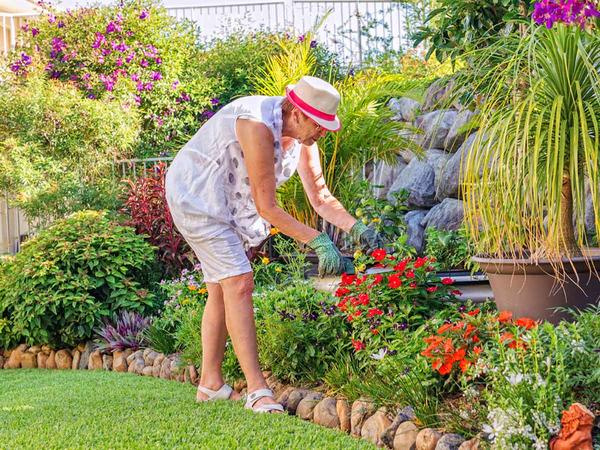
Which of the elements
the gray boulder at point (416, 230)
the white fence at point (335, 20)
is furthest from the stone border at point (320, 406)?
the white fence at point (335, 20)

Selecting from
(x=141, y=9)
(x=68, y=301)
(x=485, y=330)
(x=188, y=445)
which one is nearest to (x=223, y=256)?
(x=188, y=445)

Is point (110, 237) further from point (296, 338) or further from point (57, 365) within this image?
point (296, 338)

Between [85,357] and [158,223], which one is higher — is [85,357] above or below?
Answer: below

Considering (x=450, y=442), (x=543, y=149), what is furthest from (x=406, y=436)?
(x=543, y=149)

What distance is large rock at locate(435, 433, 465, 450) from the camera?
289 cm

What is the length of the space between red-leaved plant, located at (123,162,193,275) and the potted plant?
134 inches

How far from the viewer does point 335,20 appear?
Result: 1230cm

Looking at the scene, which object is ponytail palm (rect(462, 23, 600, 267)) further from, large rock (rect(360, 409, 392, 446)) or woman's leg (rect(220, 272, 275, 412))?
woman's leg (rect(220, 272, 275, 412))

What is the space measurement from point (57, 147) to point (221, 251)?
221 inches

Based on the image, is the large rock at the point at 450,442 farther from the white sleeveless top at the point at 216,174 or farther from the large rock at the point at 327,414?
the white sleeveless top at the point at 216,174


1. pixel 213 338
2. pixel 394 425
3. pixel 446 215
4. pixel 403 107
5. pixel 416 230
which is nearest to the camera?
pixel 394 425

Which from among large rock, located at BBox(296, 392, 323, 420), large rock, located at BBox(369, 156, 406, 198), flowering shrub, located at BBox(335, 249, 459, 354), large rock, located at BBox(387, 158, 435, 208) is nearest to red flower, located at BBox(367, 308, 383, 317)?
flowering shrub, located at BBox(335, 249, 459, 354)

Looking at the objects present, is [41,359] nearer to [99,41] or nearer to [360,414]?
[360,414]

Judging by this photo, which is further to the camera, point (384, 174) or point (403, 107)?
point (403, 107)
